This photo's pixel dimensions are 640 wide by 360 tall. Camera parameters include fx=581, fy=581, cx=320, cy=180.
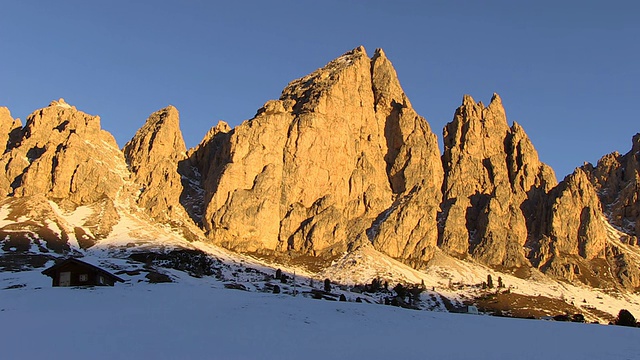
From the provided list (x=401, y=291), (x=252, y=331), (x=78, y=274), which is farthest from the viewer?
(x=401, y=291)

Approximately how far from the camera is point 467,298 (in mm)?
164625

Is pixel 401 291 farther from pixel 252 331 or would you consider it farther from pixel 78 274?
pixel 252 331

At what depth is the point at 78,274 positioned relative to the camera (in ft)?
197

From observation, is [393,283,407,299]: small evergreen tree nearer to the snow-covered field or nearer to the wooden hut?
the snow-covered field

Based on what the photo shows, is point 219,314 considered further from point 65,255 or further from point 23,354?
point 65,255

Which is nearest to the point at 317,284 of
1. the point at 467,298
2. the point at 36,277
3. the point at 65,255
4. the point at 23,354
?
the point at 467,298

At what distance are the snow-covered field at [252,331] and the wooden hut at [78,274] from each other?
4.35 meters

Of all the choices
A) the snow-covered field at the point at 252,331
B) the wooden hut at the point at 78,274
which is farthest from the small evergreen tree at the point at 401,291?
the wooden hut at the point at 78,274

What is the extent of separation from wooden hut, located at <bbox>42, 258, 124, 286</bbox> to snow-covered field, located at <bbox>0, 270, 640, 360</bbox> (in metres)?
4.35

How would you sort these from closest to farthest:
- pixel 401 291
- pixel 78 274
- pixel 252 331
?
pixel 252 331 → pixel 78 274 → pixel 401 291

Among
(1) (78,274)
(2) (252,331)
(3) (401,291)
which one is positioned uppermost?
(1) (78,274)

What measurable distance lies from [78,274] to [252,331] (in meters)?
30.3

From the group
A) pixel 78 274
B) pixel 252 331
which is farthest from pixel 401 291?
pixel 252 331

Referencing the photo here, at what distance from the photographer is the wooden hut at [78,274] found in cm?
5944
